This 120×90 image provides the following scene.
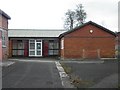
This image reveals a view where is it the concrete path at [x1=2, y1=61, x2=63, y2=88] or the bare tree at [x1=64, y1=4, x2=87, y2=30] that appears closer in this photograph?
the concrete path at [x1=2, y1=61, x2=63, y2=88]

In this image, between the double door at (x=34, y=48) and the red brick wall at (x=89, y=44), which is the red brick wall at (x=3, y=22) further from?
the double door at (x=34, y=48)

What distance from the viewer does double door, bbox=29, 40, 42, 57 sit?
44875 mm

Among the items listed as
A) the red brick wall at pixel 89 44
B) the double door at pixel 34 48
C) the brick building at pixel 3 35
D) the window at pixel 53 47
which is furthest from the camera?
the window at pixel 53 47

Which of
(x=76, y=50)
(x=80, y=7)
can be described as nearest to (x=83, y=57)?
(x=76, y=50)

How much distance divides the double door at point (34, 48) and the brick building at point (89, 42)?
7874 millimetres

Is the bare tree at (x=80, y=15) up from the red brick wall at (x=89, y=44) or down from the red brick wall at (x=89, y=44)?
up

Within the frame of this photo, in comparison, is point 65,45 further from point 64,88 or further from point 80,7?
point 80,7

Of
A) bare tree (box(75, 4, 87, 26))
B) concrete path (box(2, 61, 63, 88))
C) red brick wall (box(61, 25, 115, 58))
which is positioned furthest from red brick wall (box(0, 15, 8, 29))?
bare tree (box(75, 4, 87, 26))

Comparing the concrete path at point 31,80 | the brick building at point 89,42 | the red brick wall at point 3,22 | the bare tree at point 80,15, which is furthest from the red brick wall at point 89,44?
the bare tree at point 80,15

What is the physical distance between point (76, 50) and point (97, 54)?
2.52 metres

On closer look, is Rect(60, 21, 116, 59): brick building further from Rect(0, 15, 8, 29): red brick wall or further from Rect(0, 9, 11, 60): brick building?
Rect(0, 9, 11, 60): brick building

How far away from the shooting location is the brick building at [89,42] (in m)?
37.6

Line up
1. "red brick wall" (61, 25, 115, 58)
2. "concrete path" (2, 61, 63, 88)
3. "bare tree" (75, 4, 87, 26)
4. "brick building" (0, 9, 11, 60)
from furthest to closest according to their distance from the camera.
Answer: "bare tree" (75, 4, 87, 26), "red brick wall" (61, 25, 115, 58), "brick building" (0, 9, 11, 60), "concrete path" (2, 61, 63, 88)

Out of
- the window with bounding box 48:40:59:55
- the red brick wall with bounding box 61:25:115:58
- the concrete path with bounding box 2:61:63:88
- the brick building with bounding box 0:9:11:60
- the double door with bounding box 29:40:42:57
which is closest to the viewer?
the concrete path with bounding box 2:61:63:88
